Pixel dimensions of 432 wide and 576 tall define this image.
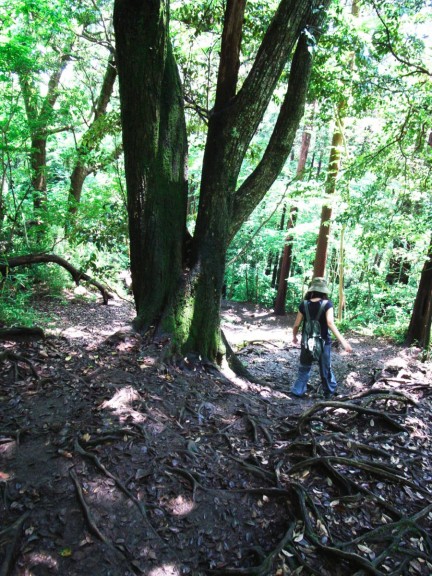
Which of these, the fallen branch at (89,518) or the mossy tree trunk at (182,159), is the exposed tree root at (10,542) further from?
the mossy tree trunk at (182,159)

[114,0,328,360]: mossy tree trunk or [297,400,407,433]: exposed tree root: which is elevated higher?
[114,0,328,360]: mossy tree trunk

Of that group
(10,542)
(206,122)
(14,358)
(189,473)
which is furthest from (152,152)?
(10,542)

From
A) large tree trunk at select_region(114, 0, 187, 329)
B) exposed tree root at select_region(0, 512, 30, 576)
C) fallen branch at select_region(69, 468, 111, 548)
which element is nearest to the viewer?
exposed tree root at select_region(0, 512, 30, 576)

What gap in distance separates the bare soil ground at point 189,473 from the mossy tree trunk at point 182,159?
641 millimetres

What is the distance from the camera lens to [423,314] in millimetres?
9742

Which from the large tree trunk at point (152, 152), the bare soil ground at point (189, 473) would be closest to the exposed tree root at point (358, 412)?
the bare soil ground at point (189, 473)

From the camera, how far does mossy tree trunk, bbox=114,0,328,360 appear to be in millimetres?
4820

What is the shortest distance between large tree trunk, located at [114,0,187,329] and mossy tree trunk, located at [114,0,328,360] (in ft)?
0.04

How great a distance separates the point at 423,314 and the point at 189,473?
848 cm

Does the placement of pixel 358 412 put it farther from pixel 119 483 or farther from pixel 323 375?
pixel 119 483

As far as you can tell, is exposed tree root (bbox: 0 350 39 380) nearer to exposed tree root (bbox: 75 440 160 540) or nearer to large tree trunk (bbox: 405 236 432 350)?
exposed tree root (bbox: 75 440 160 540)

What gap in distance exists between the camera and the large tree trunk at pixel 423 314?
31.5 ft

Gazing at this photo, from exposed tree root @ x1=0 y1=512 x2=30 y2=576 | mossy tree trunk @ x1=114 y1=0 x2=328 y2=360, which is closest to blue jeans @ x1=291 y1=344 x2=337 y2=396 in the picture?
mossy tree trunk @ x1=114 y1=0 x2=328 y2=360

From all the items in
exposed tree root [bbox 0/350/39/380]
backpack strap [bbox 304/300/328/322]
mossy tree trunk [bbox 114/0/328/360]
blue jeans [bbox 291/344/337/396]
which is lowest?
blue jeans [bbox 291/344/337/396]
